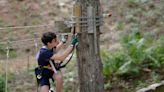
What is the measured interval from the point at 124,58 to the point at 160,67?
2.37ft

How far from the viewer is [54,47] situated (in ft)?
19.0

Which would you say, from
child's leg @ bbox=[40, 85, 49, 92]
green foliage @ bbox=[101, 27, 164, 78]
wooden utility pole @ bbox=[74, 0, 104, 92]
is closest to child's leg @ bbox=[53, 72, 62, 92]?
child's leg @ bbox=[40, 85, 49, 92]

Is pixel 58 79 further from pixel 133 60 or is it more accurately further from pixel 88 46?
pixel 133 60

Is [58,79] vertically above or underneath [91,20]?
underneath

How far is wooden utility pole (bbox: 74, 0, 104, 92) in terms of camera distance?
539cm

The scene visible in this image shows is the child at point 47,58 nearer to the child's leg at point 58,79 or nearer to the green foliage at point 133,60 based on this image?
the child's leg at point 58,79

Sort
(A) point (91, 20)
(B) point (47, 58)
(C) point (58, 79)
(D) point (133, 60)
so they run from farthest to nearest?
(D) point (133, 60)
(C) point (58, 79)
(B) point (47, 58)
(A) point (91, 20)

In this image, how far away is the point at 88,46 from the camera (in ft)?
17.9

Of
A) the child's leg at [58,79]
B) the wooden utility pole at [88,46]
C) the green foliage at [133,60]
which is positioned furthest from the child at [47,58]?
the green foliage at [133,60]

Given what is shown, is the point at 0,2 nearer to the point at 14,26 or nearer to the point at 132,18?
the point at 14,26

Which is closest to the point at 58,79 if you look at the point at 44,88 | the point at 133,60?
the point at 44,88

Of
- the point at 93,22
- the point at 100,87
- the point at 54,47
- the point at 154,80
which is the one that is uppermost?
the point at 93,22

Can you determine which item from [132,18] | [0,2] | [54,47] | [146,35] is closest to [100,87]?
[54,47]

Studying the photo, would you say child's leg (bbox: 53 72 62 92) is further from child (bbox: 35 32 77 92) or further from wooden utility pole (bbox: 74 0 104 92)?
wooden utility pole (bbox: 74 0 104 92)
